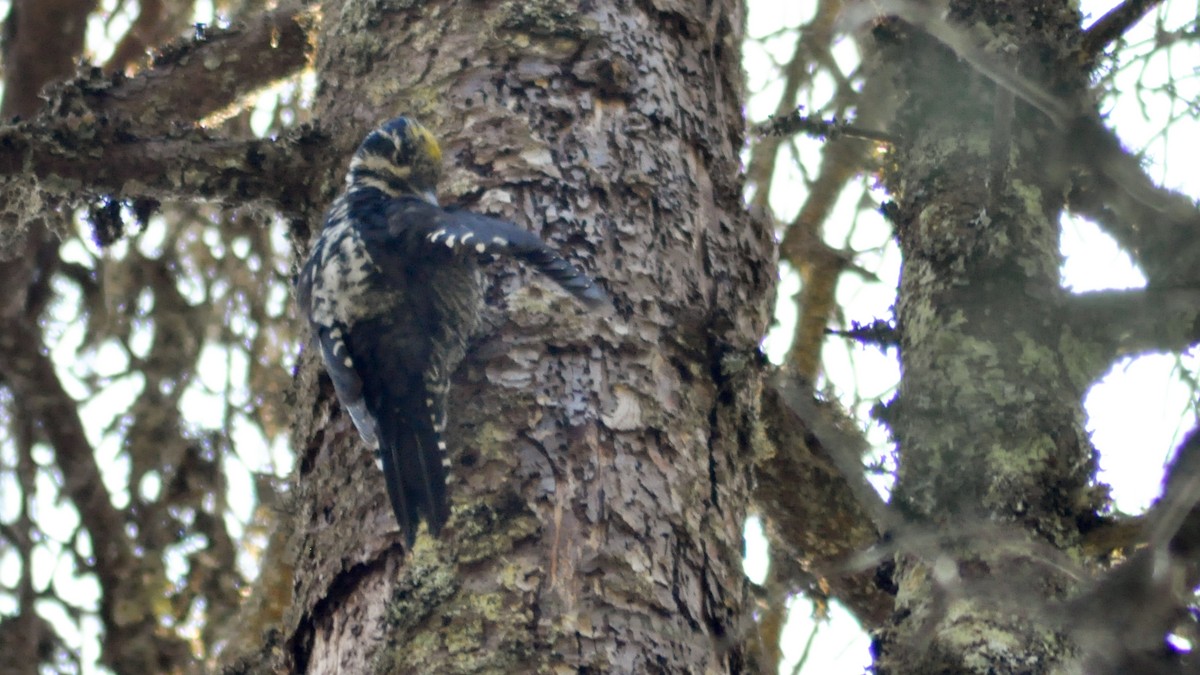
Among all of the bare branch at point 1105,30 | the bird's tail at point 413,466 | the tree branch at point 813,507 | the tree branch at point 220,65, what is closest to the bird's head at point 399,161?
the bird's tail at point 413,466

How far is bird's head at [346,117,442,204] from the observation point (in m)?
3.15

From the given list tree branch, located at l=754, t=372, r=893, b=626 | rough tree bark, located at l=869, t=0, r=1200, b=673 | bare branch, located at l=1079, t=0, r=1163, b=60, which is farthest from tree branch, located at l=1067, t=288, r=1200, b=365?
tree branch, located at l=754, t=372, r=893, b=626

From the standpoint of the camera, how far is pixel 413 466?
2639 millimetres

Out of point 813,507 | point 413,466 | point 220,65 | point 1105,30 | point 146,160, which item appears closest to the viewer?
point 413,466

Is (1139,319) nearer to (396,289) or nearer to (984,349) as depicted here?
(984,349)

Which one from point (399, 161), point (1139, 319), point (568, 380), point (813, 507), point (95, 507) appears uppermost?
point (95, 507)

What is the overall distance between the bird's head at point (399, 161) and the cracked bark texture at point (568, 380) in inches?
2.4

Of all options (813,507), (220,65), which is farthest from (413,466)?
(220,65)

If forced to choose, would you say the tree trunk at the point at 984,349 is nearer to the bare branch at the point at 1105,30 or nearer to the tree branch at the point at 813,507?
the bare branch at the point at 1105,30

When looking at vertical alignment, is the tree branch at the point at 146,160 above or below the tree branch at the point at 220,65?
below

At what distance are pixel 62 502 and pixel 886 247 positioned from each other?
132 inches

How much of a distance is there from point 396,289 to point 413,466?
0.64 meters

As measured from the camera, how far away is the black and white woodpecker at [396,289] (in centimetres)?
281

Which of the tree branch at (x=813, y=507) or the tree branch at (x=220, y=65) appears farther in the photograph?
the tree branch at (x=220, y=65)
